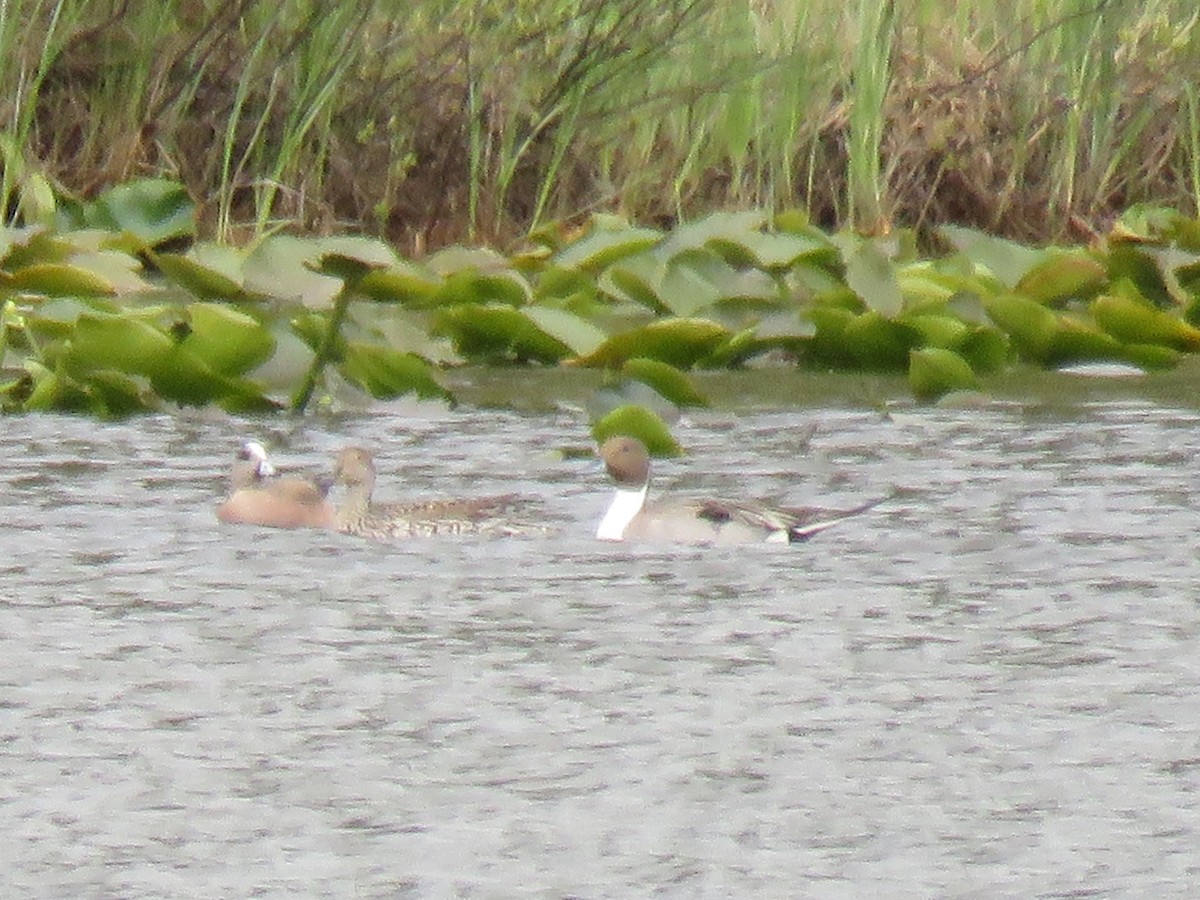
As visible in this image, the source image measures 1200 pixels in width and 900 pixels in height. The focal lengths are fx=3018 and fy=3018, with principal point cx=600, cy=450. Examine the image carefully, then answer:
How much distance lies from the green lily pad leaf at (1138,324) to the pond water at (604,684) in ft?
4.54

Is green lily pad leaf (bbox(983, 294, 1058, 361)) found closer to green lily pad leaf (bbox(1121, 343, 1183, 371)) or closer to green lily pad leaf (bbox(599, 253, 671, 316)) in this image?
green lily pad leaf (bbox(1121, 343, 1183, 371))

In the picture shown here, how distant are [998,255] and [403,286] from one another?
6.82 feet

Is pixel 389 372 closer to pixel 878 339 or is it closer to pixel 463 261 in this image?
pixel 878 339

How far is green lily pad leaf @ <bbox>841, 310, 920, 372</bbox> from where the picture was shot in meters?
8.79

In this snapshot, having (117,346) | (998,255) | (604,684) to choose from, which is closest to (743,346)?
(998,255)

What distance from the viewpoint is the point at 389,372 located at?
8094 millimetres

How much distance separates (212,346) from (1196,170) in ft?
16.2

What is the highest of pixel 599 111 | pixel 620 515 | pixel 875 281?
pixel 599 111

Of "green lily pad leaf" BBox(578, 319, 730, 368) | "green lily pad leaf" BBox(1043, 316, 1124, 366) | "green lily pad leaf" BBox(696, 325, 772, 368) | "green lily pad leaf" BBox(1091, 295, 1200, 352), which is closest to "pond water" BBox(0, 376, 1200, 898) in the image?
"green lily pad leaf" BBox(578, 319, 730, 368)

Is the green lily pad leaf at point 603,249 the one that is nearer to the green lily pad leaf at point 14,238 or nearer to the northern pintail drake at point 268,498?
the green lily pad leaf at point 14,238

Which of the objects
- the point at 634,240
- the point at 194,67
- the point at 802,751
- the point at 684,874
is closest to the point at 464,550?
the point at 802,751

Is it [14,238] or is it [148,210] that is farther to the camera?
[148,210]

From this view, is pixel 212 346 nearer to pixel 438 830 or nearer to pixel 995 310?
pixel 995 310

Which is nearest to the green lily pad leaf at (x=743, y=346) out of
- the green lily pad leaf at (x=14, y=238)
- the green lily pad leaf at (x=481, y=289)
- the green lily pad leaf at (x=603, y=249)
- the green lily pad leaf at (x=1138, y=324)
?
the green lily pad leaf at (x=481, y=289)
